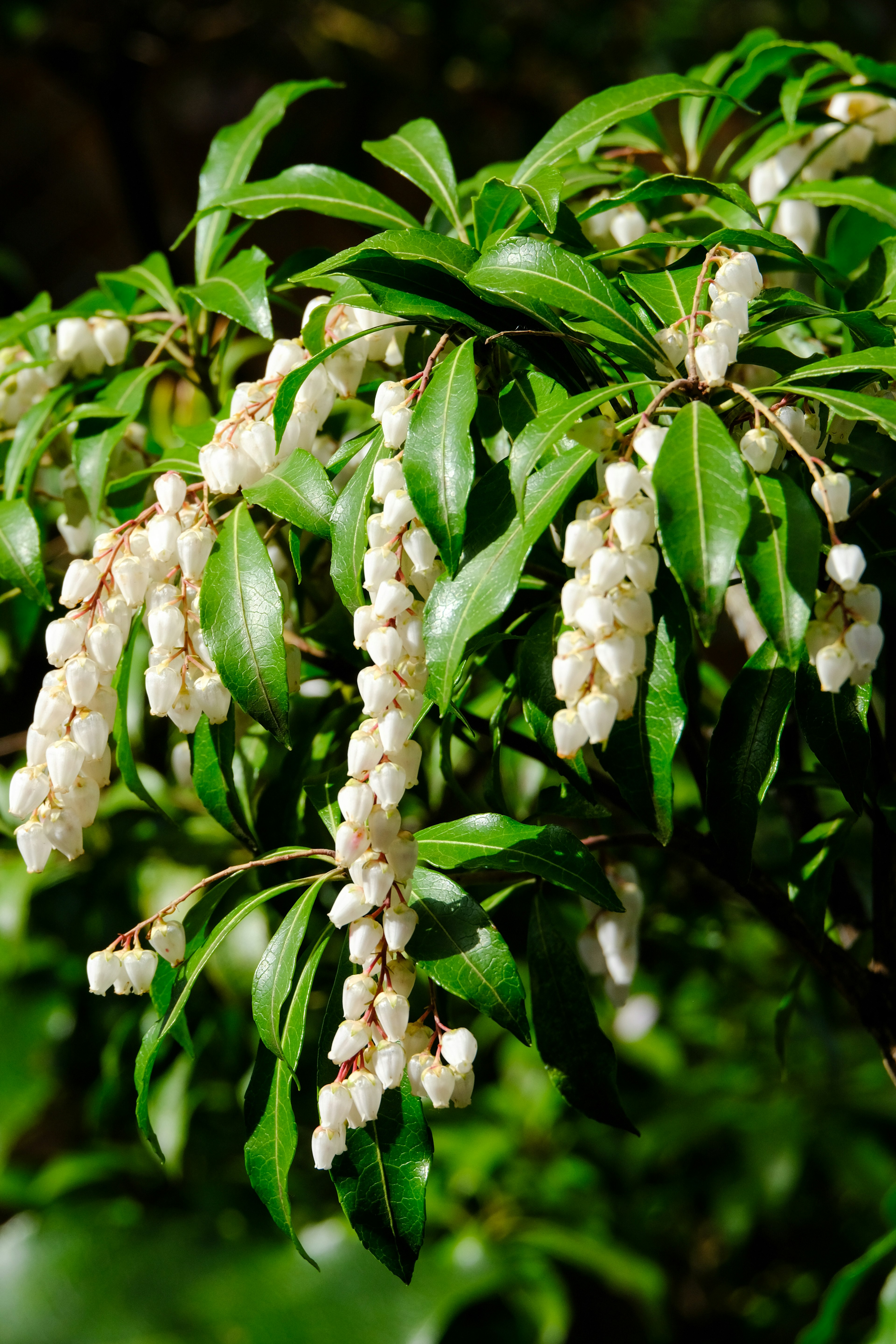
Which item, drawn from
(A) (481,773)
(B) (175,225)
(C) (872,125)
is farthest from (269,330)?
(B) (175,225)

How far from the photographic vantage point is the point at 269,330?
0.91 meters

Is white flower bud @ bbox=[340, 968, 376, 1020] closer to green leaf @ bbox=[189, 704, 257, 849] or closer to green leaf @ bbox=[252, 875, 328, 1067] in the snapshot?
green leaf @ bbox=[252, 875, 328, 1067]

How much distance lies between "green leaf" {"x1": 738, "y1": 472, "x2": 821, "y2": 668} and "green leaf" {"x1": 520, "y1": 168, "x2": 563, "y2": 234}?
0.75 feet

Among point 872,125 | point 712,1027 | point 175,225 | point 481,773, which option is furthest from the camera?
point 175,225

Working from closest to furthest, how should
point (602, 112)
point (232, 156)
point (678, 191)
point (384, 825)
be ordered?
point (384, 825), point (678, 191), point (602, 112), point (232, 156)

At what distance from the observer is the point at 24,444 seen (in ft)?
3.44

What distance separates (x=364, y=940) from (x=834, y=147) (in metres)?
0.97

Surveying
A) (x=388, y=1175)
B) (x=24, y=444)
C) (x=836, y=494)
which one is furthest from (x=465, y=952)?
(x=24, y=444)

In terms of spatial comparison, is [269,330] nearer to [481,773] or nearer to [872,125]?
[872,125]

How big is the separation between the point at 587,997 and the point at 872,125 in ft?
3.12

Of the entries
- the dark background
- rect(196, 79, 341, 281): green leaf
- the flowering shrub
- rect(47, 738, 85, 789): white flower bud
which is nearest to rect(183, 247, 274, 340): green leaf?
the flowering shrub

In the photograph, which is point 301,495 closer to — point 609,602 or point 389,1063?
point 609,602

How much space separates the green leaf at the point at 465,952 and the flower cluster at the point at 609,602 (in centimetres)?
17

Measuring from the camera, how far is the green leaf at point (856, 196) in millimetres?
1012
